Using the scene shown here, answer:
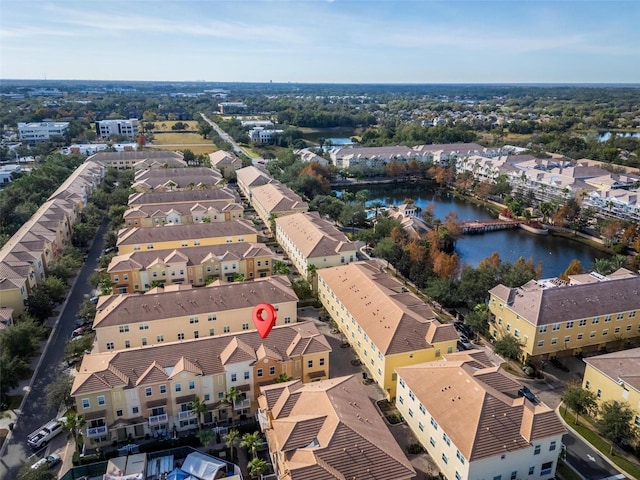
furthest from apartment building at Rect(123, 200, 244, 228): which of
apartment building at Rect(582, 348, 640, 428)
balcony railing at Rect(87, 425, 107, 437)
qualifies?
apartment building at Rect(582, 348, 640, 428)

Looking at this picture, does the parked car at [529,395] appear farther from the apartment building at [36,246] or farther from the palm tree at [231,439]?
the apartment building at [36,246]

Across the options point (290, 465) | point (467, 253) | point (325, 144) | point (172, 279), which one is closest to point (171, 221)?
point (172, 279)

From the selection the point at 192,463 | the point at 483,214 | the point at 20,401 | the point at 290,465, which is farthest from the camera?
the point at 483,214

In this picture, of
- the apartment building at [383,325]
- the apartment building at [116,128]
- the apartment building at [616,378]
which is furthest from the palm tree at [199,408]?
the apartment building at [116,128]

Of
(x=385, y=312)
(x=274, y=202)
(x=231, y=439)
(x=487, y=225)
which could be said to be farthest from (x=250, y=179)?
(x=231, y=439)

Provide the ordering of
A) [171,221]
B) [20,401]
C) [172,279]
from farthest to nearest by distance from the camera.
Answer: [171,221]
[172,279]
[20,401]

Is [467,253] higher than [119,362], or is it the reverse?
[119,362]

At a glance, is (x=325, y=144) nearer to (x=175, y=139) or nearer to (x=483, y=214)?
(x=175, y=139)
